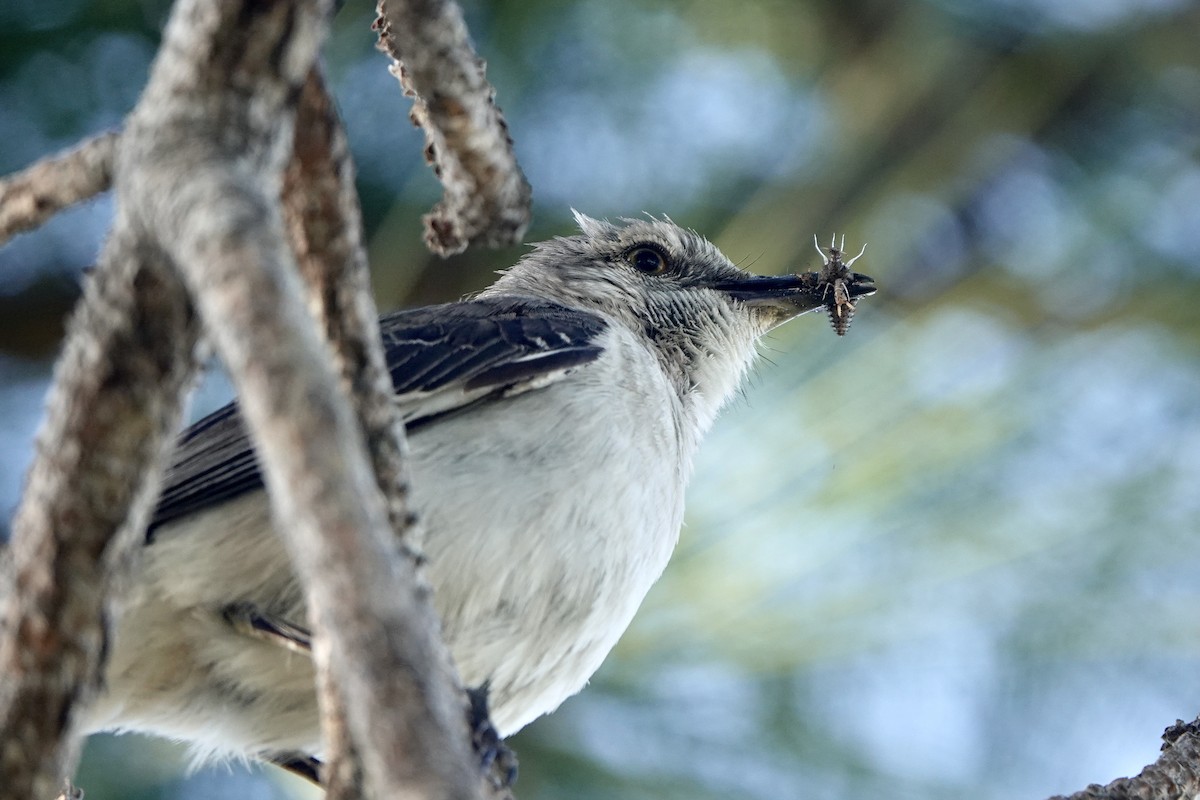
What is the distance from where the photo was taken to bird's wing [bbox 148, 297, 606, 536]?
3.32 m

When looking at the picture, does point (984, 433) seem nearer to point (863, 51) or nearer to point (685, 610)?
point (685, 610)

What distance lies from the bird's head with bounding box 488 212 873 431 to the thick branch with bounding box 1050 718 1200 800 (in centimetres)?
191

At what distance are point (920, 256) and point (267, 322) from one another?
4121 millimetres

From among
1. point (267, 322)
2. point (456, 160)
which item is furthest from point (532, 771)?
point (267, 322)

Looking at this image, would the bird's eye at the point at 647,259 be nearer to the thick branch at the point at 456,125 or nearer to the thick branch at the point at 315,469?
the thick branch at the point at 456,125

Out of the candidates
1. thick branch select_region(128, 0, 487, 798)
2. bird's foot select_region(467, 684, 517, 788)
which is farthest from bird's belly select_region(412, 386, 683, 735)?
thick branch select_region(128, 0, 487, 798)

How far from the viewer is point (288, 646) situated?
10.4 ft

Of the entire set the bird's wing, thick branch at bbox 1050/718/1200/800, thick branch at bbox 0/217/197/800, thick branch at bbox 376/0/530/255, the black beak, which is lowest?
thick branch at bbox 1050/718/1200/800

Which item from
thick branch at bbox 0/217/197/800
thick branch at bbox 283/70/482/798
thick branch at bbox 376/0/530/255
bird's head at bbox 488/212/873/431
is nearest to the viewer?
thick branch at bbox 0/217/197/800

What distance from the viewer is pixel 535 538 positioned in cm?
329

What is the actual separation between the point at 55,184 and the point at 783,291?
10.4 ft

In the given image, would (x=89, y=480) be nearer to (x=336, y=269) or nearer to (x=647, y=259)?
(x=336, y=269)

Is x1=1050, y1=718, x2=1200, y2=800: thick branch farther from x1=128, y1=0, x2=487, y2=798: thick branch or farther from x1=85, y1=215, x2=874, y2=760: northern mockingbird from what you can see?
x1=128, y1=0, x2=487, y2=798: thick branch

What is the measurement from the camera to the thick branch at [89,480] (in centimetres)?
161
